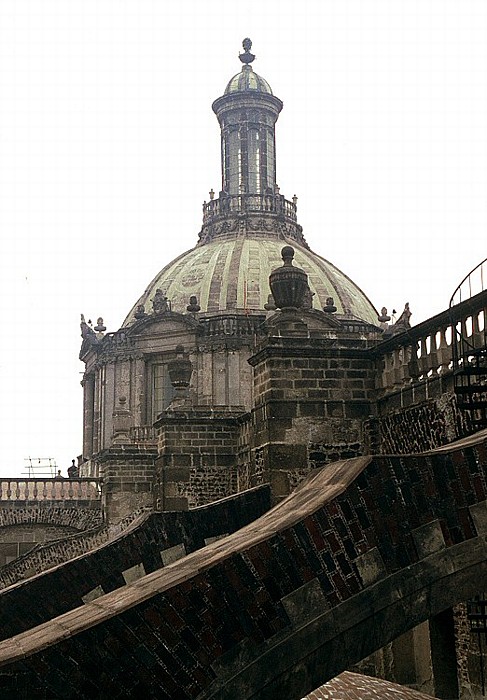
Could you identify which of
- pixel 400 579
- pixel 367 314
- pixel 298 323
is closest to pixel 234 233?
pixel 367 314

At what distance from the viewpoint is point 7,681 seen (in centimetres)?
692

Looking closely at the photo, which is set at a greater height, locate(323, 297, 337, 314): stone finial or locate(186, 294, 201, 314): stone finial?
locate(186, 294, 201, 314): stone finial

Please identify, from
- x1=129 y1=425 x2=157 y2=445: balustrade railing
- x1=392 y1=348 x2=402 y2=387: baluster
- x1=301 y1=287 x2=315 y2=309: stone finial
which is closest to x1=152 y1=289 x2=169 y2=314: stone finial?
x1=129 y1=425 x2=157 y2=445: balustrade railing

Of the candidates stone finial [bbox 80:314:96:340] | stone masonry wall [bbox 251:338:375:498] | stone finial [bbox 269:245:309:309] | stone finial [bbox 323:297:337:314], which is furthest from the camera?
stone finial [bbox 80:314:96:340]

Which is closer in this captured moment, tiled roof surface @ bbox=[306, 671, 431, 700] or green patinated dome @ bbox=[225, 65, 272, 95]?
tiled roof surface @ bbox=[306, 671, 431, 700]

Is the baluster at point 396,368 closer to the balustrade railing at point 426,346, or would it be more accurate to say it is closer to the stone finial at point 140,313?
the balustrade railing at point 426,346

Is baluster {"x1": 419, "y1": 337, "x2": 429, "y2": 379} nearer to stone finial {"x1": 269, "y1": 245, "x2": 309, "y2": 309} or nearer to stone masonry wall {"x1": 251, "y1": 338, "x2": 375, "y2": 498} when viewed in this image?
stone masonry wall {"x1": 251, "y1": 338, "x2": 375, "y2": 498}

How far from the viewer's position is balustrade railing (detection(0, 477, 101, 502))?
31.9 m

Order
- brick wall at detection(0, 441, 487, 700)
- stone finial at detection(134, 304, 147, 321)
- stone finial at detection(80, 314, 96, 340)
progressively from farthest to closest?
stone finial at detection(80, 314, 96, 340)
stone finial at detection(134, 304, 147, 321)
brick wall at detection(0, 441, 487, 700)

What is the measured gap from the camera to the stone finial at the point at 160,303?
36.2m

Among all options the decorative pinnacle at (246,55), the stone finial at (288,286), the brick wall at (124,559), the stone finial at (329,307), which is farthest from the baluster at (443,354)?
the decorative pinnacle at (246,55)

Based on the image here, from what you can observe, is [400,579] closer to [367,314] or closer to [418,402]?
[418,402]

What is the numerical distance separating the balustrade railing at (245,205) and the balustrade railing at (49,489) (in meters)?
13.2

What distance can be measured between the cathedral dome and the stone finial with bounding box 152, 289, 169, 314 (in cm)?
75
